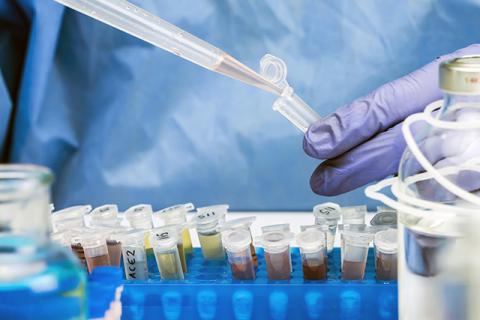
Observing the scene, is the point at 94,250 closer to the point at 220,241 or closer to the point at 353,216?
the point at 220,241

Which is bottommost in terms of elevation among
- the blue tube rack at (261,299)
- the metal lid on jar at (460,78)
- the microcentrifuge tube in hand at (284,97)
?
the blue tube rack at (261,299)

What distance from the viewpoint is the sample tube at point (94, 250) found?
893mm

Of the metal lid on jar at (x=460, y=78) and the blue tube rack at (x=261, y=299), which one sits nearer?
the metal lid on jar at (x=460, y=78)

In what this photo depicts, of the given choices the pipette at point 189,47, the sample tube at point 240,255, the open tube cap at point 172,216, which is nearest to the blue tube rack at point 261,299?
the sample tube at point 240,255

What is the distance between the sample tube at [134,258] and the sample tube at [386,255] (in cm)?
28

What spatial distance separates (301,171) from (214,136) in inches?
6.2

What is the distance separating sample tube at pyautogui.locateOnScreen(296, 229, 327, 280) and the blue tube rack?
0.01 meters

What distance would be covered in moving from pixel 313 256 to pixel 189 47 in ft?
0.98

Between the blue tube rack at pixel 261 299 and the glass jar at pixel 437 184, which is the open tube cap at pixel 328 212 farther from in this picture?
the glass jar at pixel 437 184

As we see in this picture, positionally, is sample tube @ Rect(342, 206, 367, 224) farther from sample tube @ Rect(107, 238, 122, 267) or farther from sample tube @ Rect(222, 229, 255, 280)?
sample tube @ Rect(107, 238, 122, 267)

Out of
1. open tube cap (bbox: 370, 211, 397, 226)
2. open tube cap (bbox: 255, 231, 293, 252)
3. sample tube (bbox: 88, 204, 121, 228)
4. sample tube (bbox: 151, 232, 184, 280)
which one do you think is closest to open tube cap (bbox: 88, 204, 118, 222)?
sample tube (bbox: 88, 204, 121, 228)

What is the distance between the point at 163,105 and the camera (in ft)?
4.11

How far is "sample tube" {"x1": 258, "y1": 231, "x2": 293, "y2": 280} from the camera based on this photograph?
0.87 meters

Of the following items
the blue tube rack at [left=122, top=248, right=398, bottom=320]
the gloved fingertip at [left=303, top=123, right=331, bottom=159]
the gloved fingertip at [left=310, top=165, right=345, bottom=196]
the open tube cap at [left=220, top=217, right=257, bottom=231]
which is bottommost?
the blue tube rack at [left=122, top=248, right=398, bottom=320]
